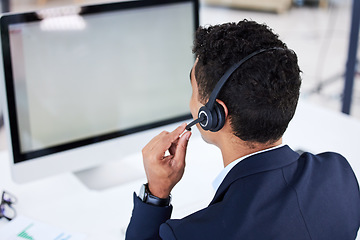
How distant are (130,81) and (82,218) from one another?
1.41ft

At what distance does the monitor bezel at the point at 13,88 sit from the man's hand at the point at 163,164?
1.30 feet

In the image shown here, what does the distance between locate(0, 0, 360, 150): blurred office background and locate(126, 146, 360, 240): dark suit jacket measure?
3000 millimetres

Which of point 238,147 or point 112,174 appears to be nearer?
point 238,147

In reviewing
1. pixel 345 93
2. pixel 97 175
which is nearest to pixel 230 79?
pixel 97 175

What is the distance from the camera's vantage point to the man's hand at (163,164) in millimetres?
1006

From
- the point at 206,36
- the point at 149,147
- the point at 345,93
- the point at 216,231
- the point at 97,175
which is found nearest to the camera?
the point at 216,231

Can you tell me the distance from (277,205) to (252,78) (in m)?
0.23

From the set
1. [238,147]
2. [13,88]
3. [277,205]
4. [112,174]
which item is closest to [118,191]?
[112,174]

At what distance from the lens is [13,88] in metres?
1.23

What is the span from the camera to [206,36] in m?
0.91

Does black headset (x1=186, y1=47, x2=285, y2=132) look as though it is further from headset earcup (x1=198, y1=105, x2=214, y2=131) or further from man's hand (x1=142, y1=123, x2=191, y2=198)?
man's hand (x1=142, y1=123, x2=191, y2=198)

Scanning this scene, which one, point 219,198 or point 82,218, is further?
point 82,218

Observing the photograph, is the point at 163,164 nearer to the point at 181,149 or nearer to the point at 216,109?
the point at 181,149

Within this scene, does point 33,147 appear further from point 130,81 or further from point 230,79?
point 230,79
